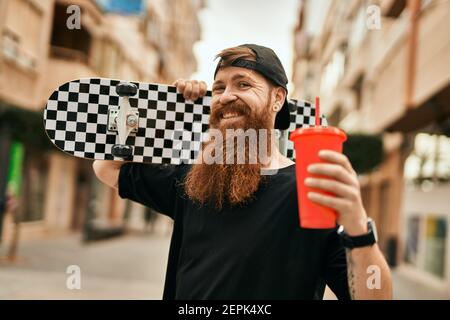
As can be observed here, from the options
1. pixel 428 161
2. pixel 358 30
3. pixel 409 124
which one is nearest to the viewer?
pixel 428 161

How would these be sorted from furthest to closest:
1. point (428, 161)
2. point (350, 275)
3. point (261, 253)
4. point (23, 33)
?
point (23, 33) < point (428, 161) < point (261, 253) < point (350, 275)

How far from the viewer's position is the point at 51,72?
53.5 ft

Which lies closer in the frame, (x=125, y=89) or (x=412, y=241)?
(x=125, y=89)

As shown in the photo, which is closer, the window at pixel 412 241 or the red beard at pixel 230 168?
the red beard at pixel 230 168

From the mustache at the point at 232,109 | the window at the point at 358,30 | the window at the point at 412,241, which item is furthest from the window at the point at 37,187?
the mustache at the point at 232,109

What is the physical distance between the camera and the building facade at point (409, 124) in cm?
1077

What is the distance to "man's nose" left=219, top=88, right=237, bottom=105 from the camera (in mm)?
1716

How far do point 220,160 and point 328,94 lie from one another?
28844mm

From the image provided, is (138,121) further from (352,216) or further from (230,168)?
(352,216)

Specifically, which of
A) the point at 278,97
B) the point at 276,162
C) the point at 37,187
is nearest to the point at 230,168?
the point at 276,162

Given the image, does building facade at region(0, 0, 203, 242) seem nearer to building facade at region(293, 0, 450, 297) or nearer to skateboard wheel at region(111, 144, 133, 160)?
building facade at region(293, 0, 450, 297)

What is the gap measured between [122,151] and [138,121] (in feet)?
0.64

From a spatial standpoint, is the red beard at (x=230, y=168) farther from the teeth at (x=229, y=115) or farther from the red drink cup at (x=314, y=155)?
the red drink cup at (x=314, y=155)
